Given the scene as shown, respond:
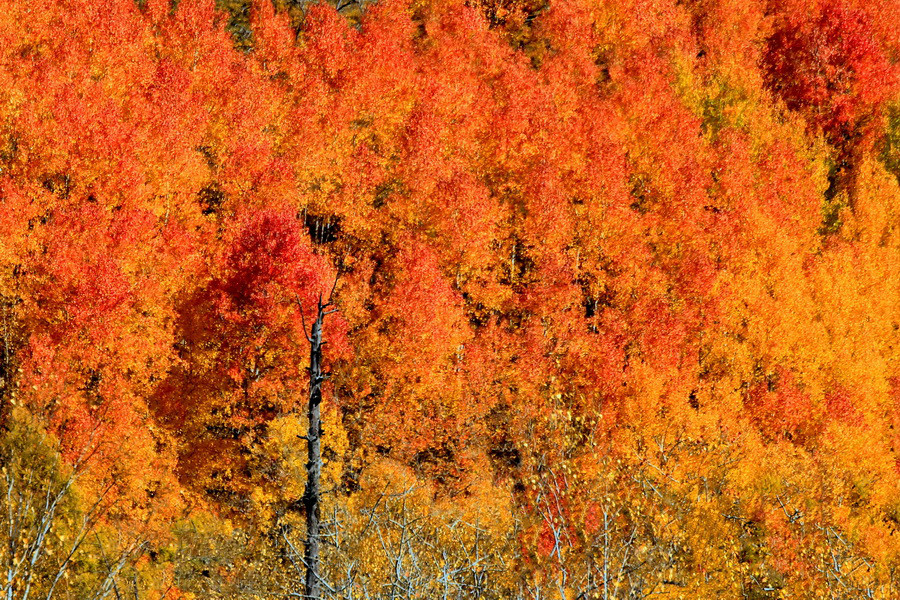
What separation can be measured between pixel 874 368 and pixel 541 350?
18.6 m

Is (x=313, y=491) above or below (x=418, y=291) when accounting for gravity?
below

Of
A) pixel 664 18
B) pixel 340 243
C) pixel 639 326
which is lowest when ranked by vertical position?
pixel 639 326

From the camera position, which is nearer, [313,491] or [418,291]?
[313,491]

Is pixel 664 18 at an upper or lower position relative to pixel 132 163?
upper

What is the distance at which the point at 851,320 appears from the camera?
4972 cm

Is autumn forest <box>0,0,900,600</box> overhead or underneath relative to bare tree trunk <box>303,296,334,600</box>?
overhead

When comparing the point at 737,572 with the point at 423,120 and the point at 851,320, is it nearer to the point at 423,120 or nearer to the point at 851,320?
the point at 851,320

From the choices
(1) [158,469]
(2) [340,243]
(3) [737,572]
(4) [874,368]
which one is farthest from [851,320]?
(1) [158,469]

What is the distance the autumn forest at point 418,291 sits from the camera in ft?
96.4

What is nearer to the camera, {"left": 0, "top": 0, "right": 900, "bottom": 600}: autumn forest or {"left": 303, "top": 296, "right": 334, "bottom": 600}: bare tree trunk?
{"left": 303, "top": 296, "right": 334, "bottom": 600}: bare tree trunk

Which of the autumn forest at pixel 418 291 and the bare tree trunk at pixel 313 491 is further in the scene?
the autumn forest at pixel 418 291

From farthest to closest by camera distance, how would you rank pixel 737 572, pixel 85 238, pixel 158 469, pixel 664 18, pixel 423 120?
1. pixel 664 18
2. pixel 423 120
3. pixel 85 238
4. pixel 158 469
5. pixel 737 572

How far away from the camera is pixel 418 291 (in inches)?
1661

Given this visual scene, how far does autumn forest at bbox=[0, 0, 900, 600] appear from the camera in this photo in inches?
1156
